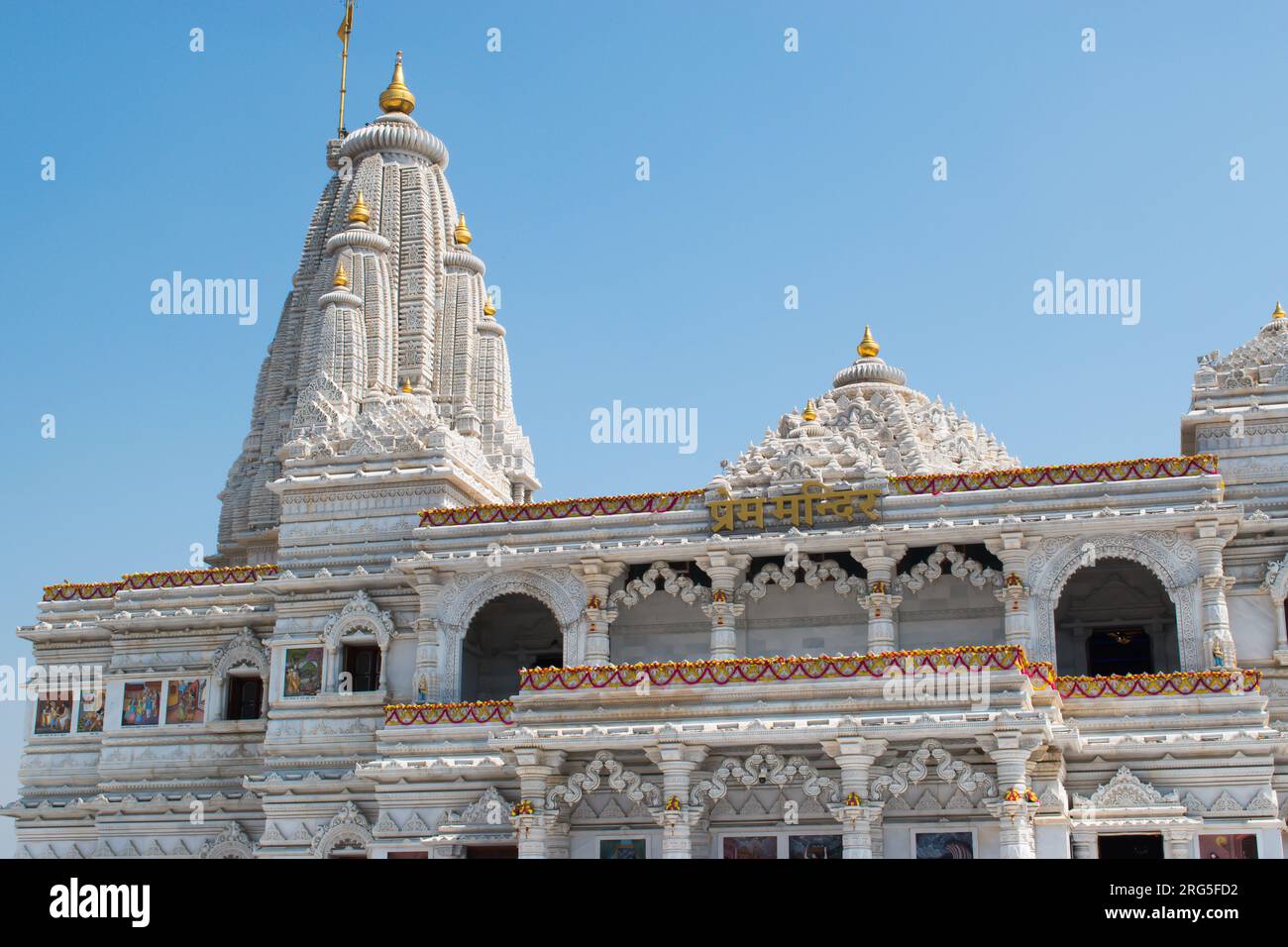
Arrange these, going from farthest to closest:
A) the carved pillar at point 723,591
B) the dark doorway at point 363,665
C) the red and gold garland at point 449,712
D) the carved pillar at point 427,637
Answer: the dark doorway at point 363,665 → the carved pillar at point 427,637 → the carved pillar at point 723,591 → the red and gold garland at point 449,712

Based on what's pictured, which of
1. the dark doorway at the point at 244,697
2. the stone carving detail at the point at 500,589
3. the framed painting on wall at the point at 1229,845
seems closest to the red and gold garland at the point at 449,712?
the stone carving detail at the point at 500,589

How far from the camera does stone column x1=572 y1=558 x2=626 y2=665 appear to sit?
3488 centimetres

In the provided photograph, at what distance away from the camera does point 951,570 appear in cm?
3416

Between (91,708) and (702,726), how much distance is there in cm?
2033

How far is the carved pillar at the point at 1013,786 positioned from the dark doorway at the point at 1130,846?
9.97 ft

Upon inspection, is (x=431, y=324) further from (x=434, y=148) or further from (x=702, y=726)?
(x=702, y=726)

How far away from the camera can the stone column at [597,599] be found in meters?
34.9

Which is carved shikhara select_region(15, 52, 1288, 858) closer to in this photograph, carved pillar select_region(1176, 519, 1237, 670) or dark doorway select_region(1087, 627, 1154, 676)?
carved pillar select_region(1176, 519, 1237, 670)

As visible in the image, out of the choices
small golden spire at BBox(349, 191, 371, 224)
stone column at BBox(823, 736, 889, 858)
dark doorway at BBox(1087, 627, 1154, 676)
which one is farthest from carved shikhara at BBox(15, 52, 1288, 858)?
small golden spire at BBox(349, 191, 371, 224)

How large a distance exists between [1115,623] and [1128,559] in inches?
103

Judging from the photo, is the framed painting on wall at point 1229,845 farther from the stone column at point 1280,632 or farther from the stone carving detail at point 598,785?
the stone carving detail at point 598,785
